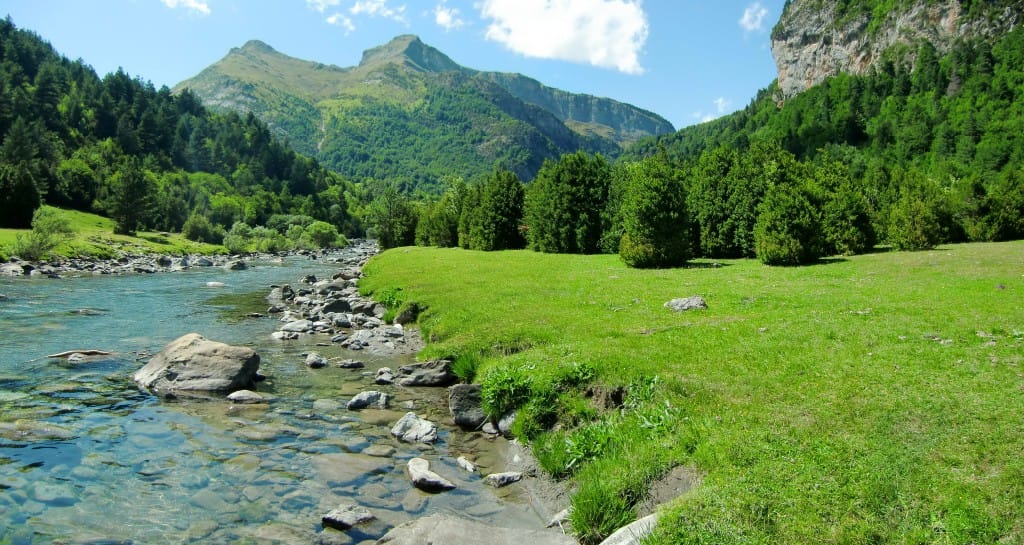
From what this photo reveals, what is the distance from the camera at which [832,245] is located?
42438 millimetres

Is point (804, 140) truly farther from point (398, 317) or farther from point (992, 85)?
point (398, 317)

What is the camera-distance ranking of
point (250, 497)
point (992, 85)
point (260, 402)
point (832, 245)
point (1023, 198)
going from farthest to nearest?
point (992, 85) → point (1023, 198) → point (832, 245) → point (260, 402) → point (250, 497)

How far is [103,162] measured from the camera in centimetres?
14588

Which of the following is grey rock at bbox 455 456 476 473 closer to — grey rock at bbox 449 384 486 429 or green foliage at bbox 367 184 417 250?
grey rock at bbox 449 384 486 429

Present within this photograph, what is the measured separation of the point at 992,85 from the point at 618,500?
219007mm

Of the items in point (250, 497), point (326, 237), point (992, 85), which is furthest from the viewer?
point (992, 85)

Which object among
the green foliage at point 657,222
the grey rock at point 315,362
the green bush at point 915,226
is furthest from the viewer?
the green bush at point 915,226

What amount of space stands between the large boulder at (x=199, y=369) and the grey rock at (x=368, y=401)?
4074 mm

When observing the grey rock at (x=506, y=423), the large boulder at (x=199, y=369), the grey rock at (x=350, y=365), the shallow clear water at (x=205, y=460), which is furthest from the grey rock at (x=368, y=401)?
the grey rock at (x=350, y=365)

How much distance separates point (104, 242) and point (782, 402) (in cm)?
10639

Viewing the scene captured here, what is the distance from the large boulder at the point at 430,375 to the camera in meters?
18.0

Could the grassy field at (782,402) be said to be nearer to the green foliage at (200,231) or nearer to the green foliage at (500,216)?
the green foliage at (500,216)

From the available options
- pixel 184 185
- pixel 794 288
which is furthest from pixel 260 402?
pixel 184 185

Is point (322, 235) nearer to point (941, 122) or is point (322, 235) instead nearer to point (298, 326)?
point (298, 326)
